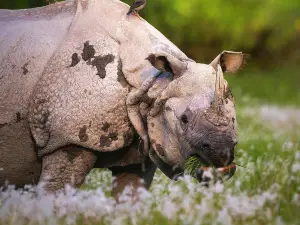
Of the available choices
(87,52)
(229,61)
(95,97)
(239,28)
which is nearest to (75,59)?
(87,52)

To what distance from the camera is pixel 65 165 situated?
6023 millimetres

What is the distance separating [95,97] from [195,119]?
74 cm

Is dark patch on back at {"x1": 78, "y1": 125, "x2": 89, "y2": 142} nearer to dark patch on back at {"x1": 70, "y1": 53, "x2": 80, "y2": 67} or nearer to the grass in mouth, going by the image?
dark patch on back at {"x1": 70, "y1": 53, "x2": 80, "y2": 67}

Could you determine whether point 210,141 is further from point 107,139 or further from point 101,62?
point 101,62

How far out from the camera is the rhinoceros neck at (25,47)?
20.0 feet

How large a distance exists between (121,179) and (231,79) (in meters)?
15.1

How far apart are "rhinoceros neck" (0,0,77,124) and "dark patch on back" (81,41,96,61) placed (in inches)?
7.8

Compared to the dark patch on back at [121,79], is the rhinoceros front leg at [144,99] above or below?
below

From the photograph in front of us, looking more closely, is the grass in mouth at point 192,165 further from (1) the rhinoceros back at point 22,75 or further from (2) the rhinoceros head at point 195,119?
(1) the rhinoceros back at point 22,75

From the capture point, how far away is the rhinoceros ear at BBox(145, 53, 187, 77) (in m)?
5.91

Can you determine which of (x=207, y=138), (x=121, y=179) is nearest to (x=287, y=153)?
(x=121, y=179)

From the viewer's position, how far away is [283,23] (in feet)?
84.9

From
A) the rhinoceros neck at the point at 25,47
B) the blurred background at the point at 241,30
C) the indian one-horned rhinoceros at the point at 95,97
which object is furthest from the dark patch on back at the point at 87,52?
the blurred background at the point at 241,30

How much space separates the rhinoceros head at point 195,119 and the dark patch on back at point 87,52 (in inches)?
19.9
